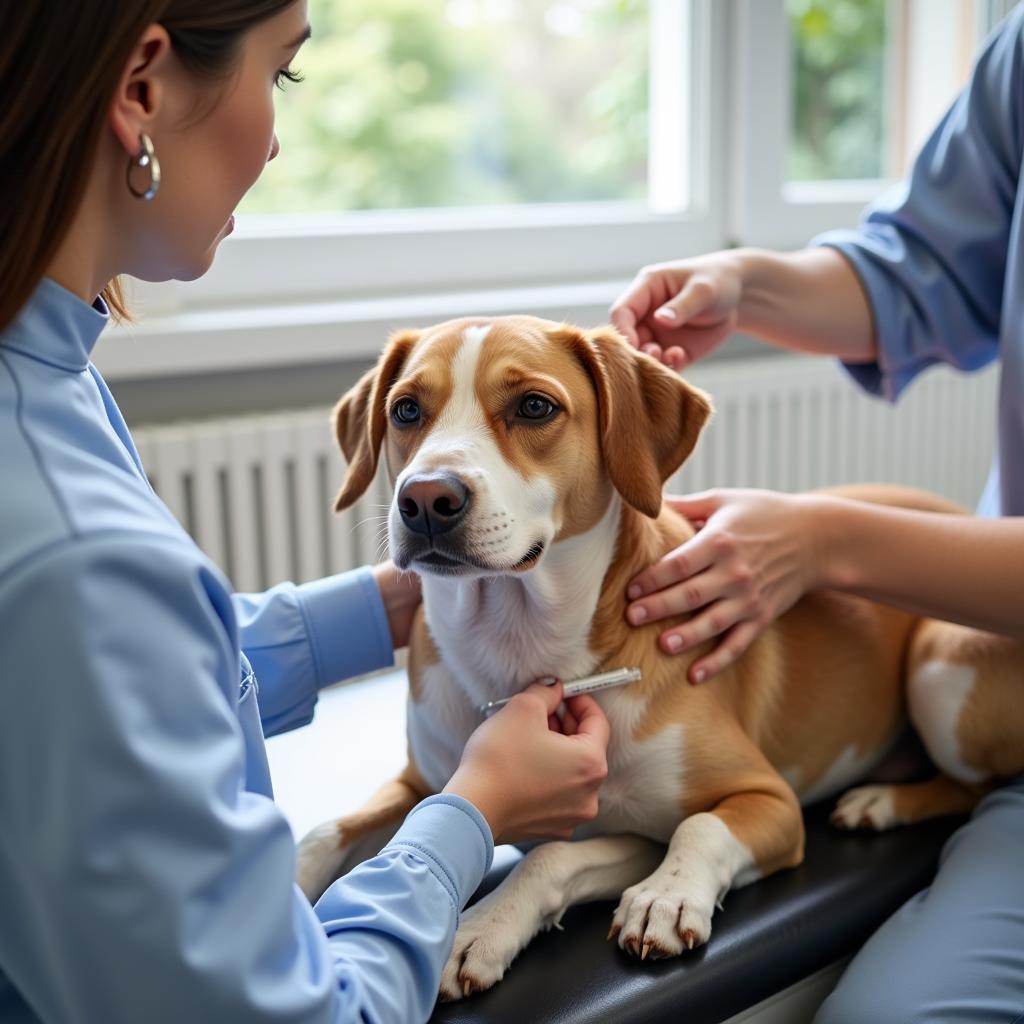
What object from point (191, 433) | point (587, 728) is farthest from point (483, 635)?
point (191, 433)

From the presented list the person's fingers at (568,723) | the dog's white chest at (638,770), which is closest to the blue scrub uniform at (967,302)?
the dog's white chest at (638,770)

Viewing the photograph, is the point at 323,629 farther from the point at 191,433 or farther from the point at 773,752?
the point at 191,433

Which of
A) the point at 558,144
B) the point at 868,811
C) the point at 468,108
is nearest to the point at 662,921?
the point at 868,811

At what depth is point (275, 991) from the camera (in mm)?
679

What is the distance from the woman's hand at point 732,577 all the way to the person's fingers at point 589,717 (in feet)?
0.31

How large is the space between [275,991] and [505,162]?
2727mm

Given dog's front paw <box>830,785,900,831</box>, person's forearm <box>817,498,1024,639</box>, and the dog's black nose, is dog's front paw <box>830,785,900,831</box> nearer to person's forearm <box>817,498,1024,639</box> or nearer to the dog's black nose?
person's forearm <box>817,498,1024,639</box>

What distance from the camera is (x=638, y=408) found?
124cm

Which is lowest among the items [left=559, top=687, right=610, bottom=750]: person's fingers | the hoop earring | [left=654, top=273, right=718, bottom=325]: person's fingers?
[left=559, top=687, right=610, bottom=750]: person's fingers

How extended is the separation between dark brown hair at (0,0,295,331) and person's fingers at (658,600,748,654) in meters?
0.72

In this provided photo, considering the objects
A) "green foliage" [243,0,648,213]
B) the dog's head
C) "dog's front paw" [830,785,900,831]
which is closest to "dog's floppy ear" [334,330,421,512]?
the dog's head

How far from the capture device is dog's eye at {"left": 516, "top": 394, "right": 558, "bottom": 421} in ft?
3.90

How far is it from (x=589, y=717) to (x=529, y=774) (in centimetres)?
17

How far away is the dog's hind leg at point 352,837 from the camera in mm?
1232
